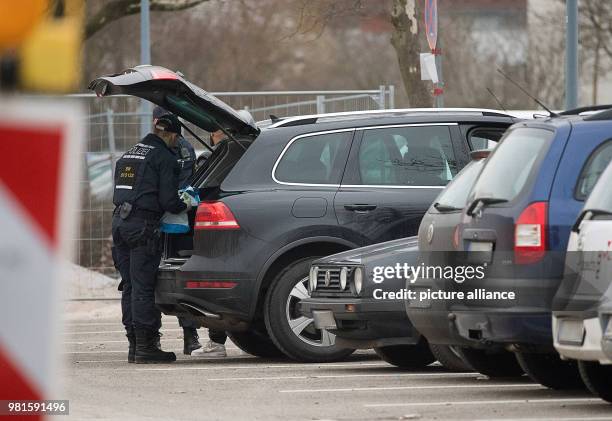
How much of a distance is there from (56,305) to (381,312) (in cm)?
770

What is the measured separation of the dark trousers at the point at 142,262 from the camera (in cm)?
1154

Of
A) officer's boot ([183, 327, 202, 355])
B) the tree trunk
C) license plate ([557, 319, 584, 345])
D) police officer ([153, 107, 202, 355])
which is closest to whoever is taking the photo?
license plate ([557, 319, 584, 345])

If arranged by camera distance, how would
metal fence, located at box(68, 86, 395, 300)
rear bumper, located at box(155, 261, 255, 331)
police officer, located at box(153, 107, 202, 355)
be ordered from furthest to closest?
metal fence, located at box(68, 86, 395, 300), police officer, located at box(153, 107, 202, 355), rear bumper, located at box(155, 261, 255, 331)

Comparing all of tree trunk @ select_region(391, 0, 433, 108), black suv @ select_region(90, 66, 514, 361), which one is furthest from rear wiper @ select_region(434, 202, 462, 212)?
tree trunk @ select_region(391, 0, 433, 108)

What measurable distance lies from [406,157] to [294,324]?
149cm

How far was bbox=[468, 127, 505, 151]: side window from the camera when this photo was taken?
11.6 m

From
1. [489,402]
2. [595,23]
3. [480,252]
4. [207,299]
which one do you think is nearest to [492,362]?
[489,402]

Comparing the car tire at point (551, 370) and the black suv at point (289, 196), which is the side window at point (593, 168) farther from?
the black suv at point (289, 196)

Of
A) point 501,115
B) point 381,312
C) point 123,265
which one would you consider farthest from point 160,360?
point 501,115

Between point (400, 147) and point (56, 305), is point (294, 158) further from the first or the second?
point (56, 305)

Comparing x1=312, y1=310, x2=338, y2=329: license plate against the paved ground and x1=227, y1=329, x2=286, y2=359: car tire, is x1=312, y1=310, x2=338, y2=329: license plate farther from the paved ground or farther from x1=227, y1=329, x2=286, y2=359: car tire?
x1=227, y1=329, x2=286, y2=359: car tire

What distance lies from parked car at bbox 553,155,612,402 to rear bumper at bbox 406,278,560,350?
28 centimetres

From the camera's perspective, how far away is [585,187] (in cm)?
805

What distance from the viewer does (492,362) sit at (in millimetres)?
9617
